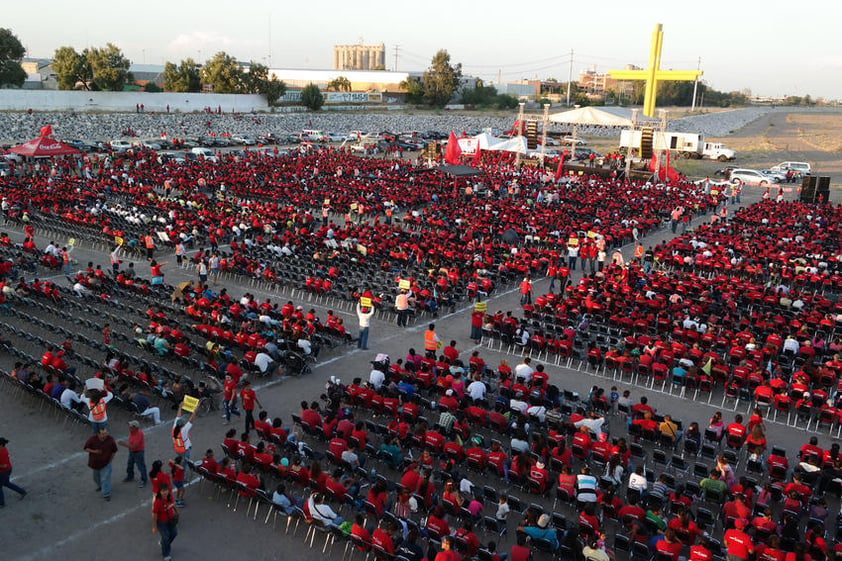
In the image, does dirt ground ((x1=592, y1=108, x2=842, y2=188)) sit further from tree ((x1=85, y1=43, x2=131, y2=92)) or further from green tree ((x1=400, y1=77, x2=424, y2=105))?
tree ((x1=85, y1=43, x2=131, y2=92))

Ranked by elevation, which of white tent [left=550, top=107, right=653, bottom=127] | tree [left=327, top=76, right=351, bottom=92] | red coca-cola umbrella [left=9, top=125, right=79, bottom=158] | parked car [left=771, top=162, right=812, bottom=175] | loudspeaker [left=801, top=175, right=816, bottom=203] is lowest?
loudspeaker [left=801, top=175, right=816, bottom=203]

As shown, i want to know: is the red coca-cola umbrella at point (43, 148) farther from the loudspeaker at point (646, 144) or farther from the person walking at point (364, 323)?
the loudspeaker at point (646, 144)

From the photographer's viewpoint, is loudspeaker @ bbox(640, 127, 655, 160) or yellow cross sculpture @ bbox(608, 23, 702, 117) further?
yellow cross sculpture @ bbox(608, 23, 702, 117)

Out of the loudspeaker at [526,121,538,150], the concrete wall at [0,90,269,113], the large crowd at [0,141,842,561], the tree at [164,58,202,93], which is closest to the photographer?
A: the large crowd at [0,141,842,561]

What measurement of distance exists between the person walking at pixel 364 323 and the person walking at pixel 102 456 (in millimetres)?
7193

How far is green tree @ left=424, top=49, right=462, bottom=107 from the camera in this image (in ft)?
389

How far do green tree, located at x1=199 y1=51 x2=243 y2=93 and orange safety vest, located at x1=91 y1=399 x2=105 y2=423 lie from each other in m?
86.4

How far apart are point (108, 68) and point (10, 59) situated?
35.6 feet

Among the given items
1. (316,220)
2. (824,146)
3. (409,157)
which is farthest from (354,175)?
(824,146)

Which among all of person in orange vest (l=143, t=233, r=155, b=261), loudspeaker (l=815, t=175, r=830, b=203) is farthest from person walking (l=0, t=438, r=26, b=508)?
loudspeaker (l=815, t=175, r=830, b=203)

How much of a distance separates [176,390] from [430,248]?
12.8m

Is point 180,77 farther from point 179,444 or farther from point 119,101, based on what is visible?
point 179,444

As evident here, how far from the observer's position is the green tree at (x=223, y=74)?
89000 mm

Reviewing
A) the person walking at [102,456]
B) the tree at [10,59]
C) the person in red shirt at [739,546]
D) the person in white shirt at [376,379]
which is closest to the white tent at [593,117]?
the person in white shirt at [376,379]
